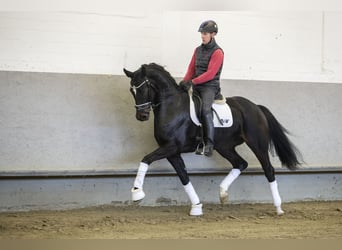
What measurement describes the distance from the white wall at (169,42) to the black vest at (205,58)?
20.3 inches

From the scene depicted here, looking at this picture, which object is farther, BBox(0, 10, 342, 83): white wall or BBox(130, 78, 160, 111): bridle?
BBox(0, 10, 342, 83): white wall

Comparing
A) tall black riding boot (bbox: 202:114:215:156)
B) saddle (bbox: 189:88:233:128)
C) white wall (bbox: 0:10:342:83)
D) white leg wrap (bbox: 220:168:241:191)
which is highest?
white wall (bbox: 0:10:342:83)

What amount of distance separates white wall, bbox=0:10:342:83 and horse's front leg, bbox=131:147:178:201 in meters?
1.17

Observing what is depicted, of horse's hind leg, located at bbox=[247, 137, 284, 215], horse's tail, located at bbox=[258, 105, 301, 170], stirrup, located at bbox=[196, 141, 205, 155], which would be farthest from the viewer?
horse's tail, located at bbox=[258, 105, 301, 170]

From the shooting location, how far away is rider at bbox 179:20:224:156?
14.2ft

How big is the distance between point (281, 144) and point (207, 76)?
121 centimetres

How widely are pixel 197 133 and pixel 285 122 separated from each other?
4.75ft

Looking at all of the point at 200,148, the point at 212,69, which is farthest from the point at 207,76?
the point at 200,148

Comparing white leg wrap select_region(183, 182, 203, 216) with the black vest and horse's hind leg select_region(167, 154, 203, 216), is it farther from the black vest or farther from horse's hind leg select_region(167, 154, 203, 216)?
the black vest

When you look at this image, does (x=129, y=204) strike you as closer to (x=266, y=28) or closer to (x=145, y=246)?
(x=145, y=246)

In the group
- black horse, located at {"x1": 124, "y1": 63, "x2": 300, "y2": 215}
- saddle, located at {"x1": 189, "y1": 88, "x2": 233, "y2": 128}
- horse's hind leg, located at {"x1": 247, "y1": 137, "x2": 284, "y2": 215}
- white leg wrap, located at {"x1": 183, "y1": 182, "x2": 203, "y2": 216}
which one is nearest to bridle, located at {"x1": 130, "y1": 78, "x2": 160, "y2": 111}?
black horse, located at {"x1": 124, "y1": 63, "x2": 300, "y2": 215}

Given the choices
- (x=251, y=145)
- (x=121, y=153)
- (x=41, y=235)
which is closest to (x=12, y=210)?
(x=41, y=235)

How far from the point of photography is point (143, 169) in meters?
4.11

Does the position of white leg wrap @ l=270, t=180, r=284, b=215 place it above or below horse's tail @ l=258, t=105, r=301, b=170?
below
